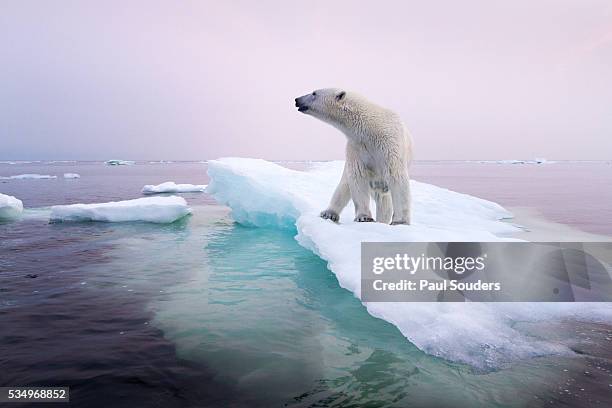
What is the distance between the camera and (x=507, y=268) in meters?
4.06

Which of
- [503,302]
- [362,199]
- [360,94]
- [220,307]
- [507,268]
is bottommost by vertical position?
[220,307]

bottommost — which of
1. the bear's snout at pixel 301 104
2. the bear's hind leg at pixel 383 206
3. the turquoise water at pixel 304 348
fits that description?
the turquoise water at pixel 304 348

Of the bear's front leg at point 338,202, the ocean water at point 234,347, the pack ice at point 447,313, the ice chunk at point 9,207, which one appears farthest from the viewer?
the ice chunk at point 9,207

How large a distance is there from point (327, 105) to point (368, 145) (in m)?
0.80

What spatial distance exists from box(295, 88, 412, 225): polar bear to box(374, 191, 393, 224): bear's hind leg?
0.29 feet

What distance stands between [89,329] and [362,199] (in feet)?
12.1

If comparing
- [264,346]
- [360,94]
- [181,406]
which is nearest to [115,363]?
[181,406]

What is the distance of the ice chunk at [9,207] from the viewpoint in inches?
461

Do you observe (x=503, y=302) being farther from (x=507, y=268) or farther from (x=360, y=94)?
(x=360, y=94)

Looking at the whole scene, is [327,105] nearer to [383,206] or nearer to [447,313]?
[383,206]

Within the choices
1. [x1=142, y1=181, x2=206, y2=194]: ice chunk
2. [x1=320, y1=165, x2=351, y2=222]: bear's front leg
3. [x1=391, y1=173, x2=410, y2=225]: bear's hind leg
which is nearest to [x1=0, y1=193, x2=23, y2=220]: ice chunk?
[x1=142, y1=181, x2=206, y2=194]: ice chunk

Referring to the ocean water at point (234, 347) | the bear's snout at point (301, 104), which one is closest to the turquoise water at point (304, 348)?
the ocean water at point (234, 347)

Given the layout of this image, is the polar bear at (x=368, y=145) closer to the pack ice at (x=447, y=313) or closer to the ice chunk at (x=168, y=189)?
the pack ice at (x=447, y=313)

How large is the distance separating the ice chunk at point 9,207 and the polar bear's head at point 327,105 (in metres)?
11.4
